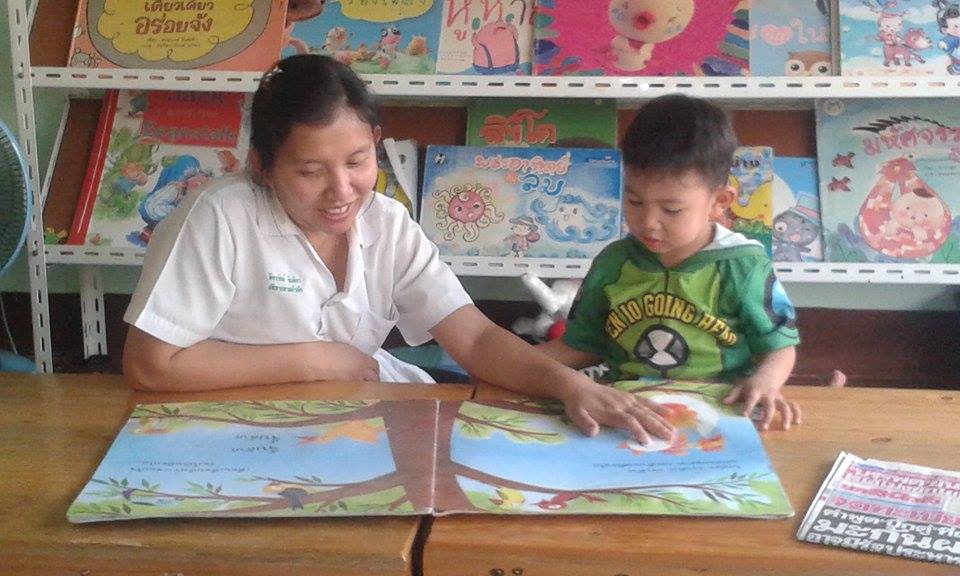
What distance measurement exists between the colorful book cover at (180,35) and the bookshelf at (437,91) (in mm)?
38

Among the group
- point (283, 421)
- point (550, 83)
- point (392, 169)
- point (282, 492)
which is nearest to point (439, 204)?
point (392, 169)

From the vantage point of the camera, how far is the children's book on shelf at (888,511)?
2.54 ft

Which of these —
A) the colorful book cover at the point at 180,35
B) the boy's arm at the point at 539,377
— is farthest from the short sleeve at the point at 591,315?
the colorful book cover at the point at 180,35

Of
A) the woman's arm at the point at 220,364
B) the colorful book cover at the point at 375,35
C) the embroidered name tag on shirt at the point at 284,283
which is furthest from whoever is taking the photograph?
the colorful book cover at the point at 375,35

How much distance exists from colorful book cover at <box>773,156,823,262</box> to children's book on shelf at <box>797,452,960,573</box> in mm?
1196

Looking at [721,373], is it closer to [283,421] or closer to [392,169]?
[283,421]

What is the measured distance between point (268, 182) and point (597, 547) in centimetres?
71

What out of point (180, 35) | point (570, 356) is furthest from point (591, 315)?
point (180, 35)

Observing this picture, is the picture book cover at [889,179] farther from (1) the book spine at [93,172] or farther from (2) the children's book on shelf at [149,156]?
(1) the book spine at [93,172]

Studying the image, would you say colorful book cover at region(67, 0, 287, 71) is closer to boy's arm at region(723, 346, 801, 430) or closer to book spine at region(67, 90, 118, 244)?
book spine at region(67, 90, 118, 244)

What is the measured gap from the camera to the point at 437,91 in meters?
1.99

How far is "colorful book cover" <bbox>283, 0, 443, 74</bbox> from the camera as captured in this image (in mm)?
2025

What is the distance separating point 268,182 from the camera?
4.17 ft

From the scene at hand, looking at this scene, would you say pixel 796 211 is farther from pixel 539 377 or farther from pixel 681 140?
pixel 539 377
